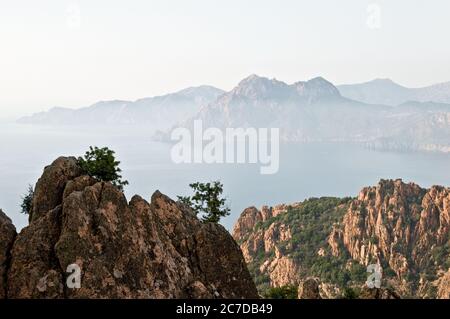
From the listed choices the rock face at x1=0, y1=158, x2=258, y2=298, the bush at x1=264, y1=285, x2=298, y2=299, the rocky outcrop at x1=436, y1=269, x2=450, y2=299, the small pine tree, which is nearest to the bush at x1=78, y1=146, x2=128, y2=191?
the rock face at x1=0, y1=158, x2=258, y2=298

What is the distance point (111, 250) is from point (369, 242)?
9426 cm

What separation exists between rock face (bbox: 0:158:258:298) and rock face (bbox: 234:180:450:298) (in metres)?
70.5

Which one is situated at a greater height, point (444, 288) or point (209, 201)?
point (209, 201)

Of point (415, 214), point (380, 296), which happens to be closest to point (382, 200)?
point (415, 214)

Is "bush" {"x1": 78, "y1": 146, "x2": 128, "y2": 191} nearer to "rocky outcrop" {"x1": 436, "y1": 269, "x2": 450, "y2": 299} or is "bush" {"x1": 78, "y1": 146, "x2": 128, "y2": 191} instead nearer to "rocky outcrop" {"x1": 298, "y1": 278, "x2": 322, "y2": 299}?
"rocky outcrop" {"x1": 298, "y1": 278, "x2": 322, "y2": 299}

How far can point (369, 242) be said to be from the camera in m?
116

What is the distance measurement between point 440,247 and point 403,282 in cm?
1347

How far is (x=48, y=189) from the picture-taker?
37.3 meters

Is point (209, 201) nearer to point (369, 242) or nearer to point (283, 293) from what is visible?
point (283, 293)

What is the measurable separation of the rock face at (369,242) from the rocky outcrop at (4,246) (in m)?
81.8

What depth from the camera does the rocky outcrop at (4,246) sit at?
30.9 metres

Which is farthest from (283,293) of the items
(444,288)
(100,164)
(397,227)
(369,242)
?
(397,227)

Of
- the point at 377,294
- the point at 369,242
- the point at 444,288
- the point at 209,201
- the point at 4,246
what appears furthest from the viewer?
the point at 369,242
